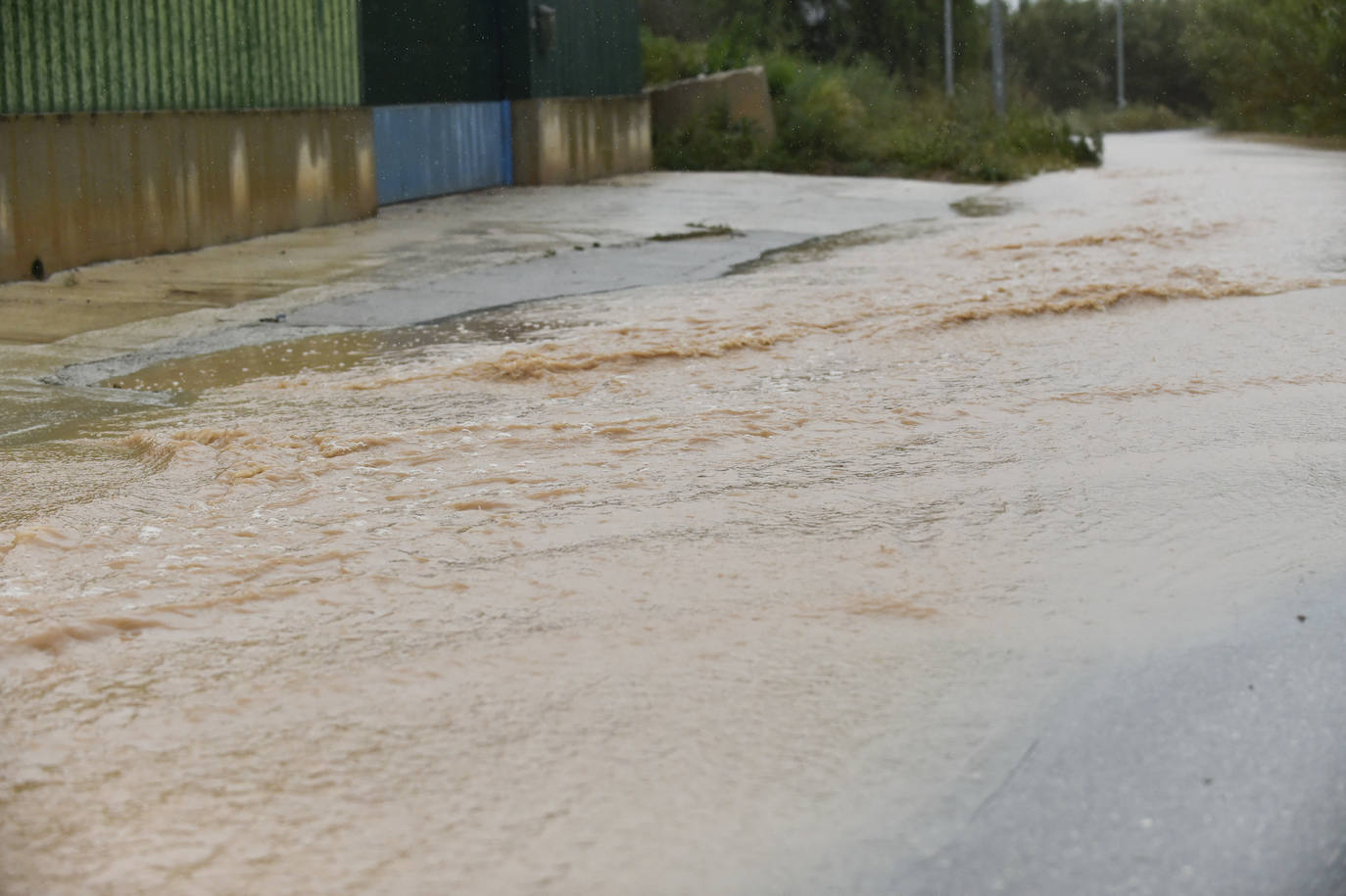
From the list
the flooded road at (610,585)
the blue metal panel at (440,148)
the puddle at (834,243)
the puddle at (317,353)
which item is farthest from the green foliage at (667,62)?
the flooded road at (610,585)

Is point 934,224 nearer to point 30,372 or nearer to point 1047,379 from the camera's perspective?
point 1047,379

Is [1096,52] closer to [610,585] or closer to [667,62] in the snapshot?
[667,62]

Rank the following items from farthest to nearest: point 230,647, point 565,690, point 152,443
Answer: point 152,443 < point 230,647 < point 565,690

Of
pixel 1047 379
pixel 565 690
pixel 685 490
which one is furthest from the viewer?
pixel 1047 379

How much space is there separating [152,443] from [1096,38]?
72.2 m

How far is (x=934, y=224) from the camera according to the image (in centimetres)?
1448

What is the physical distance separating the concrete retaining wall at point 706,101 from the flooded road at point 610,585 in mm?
16364

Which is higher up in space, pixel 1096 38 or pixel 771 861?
pixel 1096 38

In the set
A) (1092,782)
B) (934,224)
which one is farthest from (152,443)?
(934,224)

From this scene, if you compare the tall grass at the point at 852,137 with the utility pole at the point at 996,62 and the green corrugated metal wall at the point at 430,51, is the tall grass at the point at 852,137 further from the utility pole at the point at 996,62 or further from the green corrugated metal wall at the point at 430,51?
the green corrugated metal wall at the point at 430,51

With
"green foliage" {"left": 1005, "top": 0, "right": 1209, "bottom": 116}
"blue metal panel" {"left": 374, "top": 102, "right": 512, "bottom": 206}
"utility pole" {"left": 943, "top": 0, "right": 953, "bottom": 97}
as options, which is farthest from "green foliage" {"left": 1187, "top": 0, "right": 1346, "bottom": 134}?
"green foliage" {"left": 1005, "top": 0, "right": 1209, "bottom": 116}

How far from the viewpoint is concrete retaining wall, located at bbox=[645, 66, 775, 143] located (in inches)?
939

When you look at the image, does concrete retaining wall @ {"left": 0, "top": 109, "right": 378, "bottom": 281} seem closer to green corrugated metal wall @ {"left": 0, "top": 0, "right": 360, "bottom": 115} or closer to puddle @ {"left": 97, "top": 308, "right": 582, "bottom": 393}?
green corrugated metal wall @ {"left": 0, "top": 0, "right": 360, "bottom": 115}

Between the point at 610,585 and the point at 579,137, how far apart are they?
55.4 feet
